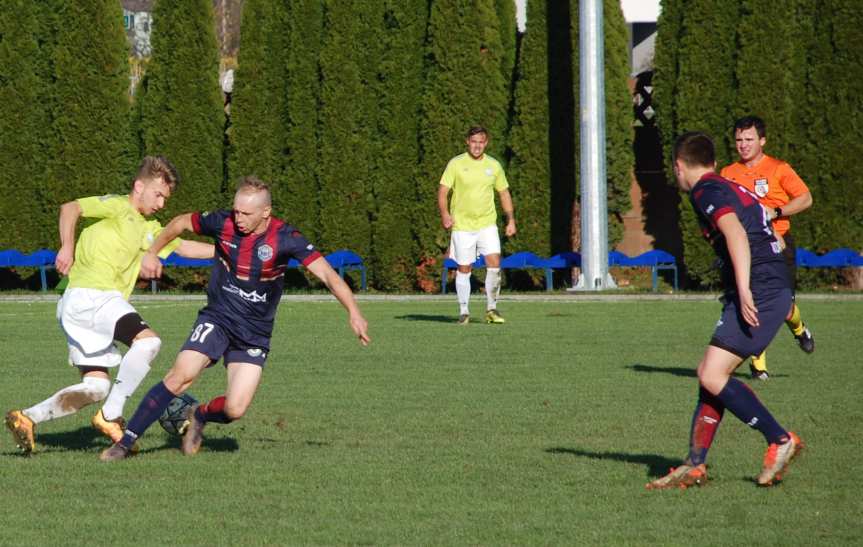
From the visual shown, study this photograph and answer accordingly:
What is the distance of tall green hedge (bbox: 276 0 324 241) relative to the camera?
2619 centimetres

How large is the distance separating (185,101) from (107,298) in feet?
59.8

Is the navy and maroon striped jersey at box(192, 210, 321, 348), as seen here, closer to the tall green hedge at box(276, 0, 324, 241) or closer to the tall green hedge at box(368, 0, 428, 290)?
the tall green hedge at box(368, 0, 428, 290)

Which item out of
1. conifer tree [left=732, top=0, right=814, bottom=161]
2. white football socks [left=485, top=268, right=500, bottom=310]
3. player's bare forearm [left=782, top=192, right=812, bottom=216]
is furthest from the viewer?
conifer tree [left=732, top=0, right=814, bottom=161]

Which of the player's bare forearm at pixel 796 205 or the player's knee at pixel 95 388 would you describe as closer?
the player's knee at pixel 95 388

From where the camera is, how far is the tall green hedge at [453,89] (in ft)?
83.5

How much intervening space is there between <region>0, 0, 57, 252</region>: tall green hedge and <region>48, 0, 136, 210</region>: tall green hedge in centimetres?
31

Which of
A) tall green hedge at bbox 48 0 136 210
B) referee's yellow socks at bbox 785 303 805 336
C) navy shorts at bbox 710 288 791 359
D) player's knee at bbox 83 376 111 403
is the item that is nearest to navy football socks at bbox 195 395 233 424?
player's knee at bbox 83 376 111 403

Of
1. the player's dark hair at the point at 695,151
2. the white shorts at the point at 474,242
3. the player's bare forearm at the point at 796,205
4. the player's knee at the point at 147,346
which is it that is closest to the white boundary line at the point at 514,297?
the white shorts at the point at 474,242

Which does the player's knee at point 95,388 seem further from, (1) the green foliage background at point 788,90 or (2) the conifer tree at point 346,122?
(2) the conifer tree at point 346,122

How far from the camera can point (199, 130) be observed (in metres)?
26.5

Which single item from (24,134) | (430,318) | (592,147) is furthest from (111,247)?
(24,134)

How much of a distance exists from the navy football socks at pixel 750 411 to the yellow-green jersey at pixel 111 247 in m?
3.39

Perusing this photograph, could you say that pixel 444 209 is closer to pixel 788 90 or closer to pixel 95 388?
pixel 788 90

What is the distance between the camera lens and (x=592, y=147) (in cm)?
2350
